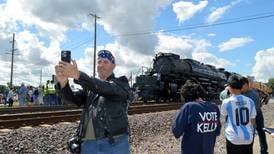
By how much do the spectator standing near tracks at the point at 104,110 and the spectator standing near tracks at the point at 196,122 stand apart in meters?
0.87

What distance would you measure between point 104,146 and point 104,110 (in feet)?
1.08

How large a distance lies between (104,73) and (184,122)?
1175 mm

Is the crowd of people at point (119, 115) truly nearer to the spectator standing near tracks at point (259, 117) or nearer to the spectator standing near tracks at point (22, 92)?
the spectator standing near tracks at point (259, 117)

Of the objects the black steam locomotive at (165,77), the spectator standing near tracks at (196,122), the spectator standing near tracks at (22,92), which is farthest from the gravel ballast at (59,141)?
the black steam locomotive at (165,77)

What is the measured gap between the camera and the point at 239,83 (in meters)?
5.70

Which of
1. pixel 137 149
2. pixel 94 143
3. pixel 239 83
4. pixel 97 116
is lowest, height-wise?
pixel 137 149

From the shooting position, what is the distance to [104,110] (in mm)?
3889

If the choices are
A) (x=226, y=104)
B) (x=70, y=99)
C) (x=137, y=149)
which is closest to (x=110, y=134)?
(x=70, y=99)

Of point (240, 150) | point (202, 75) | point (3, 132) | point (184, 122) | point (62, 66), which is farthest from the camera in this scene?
point (202, 75)

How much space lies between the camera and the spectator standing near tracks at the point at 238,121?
5.57 metres

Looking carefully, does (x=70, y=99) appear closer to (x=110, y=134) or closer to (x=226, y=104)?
(x=110, y=134)

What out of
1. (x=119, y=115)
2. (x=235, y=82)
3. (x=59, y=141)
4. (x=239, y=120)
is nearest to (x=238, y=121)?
(x=239, y=120)

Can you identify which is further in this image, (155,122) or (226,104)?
(155,122)

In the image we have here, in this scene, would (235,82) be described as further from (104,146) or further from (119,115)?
(104,146)
